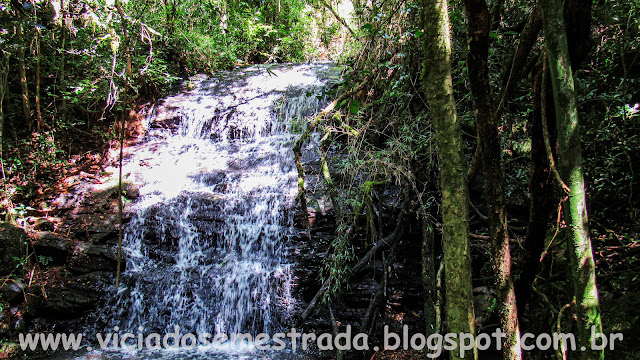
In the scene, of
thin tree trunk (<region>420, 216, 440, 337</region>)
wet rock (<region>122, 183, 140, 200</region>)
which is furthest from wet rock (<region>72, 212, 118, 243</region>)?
thin tree trunk (<region>420, 216, 440, 337</region>)

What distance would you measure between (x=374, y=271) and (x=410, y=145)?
169 centimetres

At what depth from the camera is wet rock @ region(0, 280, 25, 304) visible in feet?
15.5

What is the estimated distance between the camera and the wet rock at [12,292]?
4723 mm

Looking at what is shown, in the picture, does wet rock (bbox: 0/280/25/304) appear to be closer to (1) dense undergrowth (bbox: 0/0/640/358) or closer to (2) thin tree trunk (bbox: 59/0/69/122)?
(1) dense undergrowth (bbox: 0/0/640/358)

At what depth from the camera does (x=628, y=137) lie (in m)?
3.32

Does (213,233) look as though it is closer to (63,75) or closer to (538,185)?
(538,185)

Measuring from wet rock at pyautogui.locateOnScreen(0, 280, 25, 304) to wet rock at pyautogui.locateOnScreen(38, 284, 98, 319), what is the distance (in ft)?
1.03

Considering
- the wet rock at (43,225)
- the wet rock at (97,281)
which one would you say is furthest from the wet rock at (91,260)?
the wet rock at (43,225)

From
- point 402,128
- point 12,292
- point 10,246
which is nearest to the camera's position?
point 402,128

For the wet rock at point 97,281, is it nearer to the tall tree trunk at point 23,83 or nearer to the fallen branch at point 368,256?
the fallen branch at point 368,256

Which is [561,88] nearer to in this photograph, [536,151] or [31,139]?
[536,151]

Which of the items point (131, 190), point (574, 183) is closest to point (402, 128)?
point (574, 183)

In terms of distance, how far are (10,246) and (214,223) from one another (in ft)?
9.59

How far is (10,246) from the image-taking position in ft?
16.7
